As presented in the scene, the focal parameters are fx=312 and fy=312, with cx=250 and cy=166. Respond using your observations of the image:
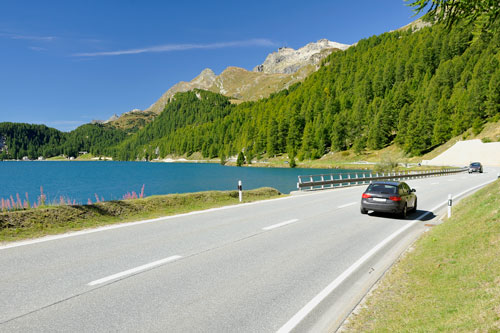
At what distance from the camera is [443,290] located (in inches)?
196

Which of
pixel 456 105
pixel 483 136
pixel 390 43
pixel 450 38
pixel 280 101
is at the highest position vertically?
pixel 390 43

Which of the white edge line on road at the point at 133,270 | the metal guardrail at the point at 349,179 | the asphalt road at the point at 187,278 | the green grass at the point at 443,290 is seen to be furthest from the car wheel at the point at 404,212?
the white edge line on road at the point at 133,270

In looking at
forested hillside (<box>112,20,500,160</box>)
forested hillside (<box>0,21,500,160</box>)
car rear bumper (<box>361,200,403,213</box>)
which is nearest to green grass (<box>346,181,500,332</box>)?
car rear bumper (<box>361,200,403,213</box>)

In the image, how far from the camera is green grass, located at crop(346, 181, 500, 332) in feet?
12.3

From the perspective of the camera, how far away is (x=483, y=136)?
285ft

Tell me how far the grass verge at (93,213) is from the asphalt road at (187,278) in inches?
49.2

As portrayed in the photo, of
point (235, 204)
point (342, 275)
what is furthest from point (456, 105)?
point (342, 275)

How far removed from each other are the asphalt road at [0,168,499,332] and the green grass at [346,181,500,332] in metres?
0.54

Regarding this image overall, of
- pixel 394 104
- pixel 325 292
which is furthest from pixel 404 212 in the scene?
pixel 394 104

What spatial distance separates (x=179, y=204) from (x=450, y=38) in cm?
17632

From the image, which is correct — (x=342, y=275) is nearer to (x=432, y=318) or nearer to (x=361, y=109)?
(x=432, y=318)

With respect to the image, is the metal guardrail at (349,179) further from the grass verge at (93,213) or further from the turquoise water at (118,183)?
the turquoise water at (118,183)

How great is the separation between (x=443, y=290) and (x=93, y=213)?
11.2m

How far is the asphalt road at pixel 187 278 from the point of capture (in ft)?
13.9
